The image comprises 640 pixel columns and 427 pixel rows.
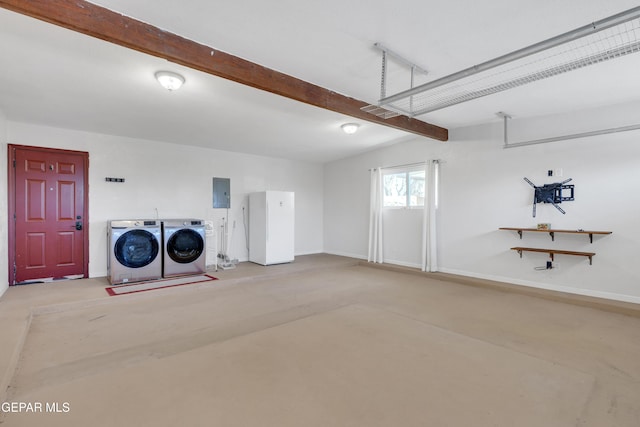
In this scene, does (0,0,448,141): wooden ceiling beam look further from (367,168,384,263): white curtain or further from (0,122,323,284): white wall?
(0,122,323,284): white wall

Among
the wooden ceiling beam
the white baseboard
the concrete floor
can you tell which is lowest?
the concrete floor

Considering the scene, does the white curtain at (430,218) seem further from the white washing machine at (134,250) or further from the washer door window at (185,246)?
the white washing machine at (134,250)

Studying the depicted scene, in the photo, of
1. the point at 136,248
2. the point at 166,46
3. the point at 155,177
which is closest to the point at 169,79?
the point at 166,46

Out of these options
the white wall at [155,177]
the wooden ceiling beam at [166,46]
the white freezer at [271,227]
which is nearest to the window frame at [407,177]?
the white freezer at [271,227]

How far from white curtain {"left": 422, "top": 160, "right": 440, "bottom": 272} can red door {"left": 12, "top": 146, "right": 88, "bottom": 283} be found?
581 cm

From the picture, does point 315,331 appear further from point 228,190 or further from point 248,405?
point 228,190

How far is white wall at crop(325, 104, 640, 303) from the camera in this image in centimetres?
400

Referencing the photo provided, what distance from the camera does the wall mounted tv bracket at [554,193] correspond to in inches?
173

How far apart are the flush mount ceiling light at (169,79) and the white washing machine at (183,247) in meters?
2.47

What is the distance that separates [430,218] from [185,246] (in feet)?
14.4

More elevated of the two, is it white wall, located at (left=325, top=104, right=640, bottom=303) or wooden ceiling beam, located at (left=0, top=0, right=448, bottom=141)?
wooden ceiling beam, located at (left=0, top=0, right=448, bottom=141)

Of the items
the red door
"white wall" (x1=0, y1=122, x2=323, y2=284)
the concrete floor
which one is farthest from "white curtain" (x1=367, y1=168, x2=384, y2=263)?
the red door

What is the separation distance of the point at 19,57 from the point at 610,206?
674 cm

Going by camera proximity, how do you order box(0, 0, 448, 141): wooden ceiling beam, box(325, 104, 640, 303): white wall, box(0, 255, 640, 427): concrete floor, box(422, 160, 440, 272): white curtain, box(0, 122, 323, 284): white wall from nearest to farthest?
box(0, 255, 640, 427): concrete floor < box(0, 0, 448, 141): wooden ceiling beam < box(325, 104, 640, 303): white wall < box(0, 122, 323, 284): white wall < box(422, 160, 440, 272): white curtain
